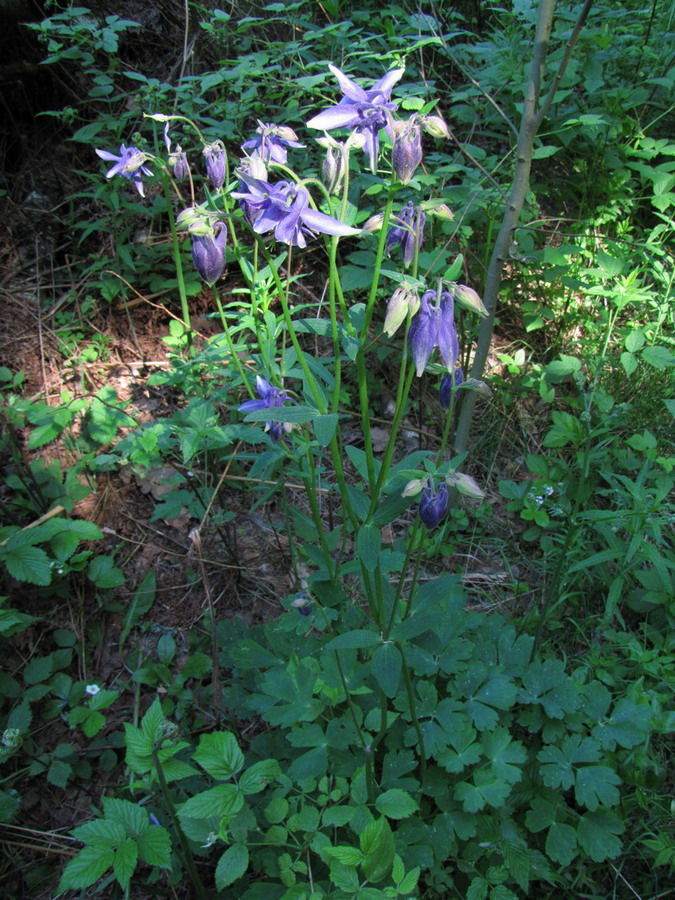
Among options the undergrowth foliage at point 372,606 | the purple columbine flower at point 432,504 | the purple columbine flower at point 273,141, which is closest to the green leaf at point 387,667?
the undergrowth foliage at point 372,606

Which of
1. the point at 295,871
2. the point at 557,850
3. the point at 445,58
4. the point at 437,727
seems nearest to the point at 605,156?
the point at 445,58

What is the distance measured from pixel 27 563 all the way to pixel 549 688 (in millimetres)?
1996

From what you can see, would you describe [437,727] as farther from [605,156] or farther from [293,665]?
[605,156]

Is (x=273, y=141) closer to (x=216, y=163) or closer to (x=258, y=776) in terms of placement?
(x=216, y=163)

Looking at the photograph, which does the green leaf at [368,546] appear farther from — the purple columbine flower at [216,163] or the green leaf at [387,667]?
the purple columbine flower at [216,163]

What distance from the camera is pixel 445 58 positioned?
4.17 m

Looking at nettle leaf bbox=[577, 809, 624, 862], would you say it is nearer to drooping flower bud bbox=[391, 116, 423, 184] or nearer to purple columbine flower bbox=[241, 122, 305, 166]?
drooping flower bud bbox=[391, 116, 423, 184]

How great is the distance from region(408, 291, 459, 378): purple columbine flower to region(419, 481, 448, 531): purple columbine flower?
0.29 m

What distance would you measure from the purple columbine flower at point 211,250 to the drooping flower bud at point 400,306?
557 millimetres

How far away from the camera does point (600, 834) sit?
183 cm

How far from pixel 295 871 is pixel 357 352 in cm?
142

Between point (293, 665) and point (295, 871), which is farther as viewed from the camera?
point (293, 665)

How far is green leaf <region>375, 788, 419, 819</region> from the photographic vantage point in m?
1.61

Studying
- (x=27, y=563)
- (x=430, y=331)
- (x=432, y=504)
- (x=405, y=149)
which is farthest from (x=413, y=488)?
(x=27, y=563)
